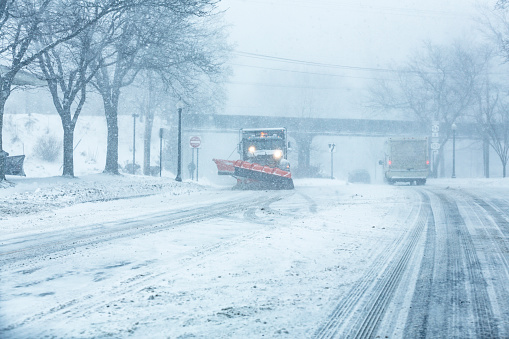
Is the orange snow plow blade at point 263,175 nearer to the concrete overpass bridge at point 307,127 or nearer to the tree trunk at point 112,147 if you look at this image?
the tree trunk at point 112,147

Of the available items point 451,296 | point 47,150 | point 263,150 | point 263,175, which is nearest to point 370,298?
point 451,296

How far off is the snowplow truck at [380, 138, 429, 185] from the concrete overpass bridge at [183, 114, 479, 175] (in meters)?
16.3

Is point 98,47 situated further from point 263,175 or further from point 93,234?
point 93,234

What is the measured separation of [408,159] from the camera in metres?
30.5

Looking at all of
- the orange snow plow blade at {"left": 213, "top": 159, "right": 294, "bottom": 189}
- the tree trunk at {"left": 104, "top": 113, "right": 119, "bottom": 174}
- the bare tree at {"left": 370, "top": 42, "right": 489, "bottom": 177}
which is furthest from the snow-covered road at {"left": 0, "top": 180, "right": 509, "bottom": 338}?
the bare tree at {"left": 370, "top": 42, "right": 489, "bottom": 177}

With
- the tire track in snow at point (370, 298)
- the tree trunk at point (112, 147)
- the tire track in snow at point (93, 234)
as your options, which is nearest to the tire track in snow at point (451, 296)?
the tire track in snow at point (370, 298)

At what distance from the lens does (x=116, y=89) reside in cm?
2342

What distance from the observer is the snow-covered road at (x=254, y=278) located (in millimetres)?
3582

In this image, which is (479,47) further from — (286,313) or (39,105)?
(39,105)

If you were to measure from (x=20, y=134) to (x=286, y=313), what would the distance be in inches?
1643

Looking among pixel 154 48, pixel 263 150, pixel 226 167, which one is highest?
pixel 154 48

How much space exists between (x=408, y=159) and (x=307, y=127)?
983 inches

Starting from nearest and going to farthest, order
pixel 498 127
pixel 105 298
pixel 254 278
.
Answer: pixel 105 298 → pixel 254 278 → pixel 498 127

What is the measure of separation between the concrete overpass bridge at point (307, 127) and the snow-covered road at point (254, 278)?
39.0m
